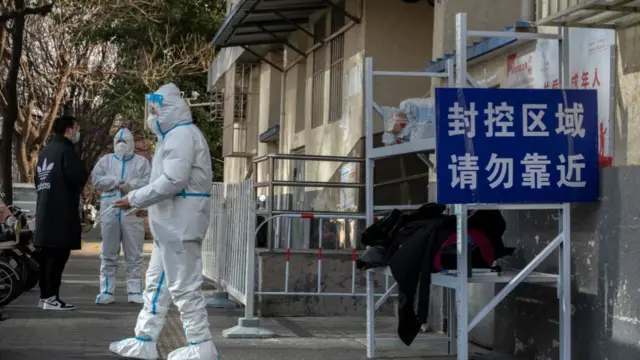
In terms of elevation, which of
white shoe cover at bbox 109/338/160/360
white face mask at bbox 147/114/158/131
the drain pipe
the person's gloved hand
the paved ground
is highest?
the drain pipe

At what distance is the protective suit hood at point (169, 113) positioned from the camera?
7.40 m

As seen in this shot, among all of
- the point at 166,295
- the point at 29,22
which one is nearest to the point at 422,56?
the point at 166,295

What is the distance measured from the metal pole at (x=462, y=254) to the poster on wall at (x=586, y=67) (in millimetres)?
920

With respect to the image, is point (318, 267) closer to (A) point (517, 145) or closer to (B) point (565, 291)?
(B) point (565, 291)

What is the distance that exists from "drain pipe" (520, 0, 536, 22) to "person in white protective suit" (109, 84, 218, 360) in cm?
318

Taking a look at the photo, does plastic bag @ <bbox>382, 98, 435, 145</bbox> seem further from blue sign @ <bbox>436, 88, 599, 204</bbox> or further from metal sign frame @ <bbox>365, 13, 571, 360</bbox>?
blue sign @ <bbox>436, 88, 599, 204</bbox>

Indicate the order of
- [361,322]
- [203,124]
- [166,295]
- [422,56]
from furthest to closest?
[203,124] → [422,56] → [361,322] → [166,295]

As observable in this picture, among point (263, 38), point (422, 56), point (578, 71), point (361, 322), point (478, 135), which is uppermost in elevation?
point (263, 38)

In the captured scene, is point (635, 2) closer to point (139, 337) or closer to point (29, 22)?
point (139, 337)

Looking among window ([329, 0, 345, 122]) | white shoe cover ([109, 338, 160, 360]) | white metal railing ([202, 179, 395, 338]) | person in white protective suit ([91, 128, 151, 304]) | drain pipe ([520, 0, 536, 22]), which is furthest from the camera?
window ([329, 0, 345, 122])

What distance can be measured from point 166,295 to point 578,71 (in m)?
3.40

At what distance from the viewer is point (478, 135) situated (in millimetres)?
6477

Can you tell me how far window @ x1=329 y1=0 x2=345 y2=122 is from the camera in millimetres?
15289

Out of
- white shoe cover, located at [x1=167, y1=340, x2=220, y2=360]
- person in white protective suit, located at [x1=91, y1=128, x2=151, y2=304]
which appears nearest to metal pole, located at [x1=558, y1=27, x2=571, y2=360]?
white shoe cover, located at [x1=167, y1=340, x2=220, y2=360]
